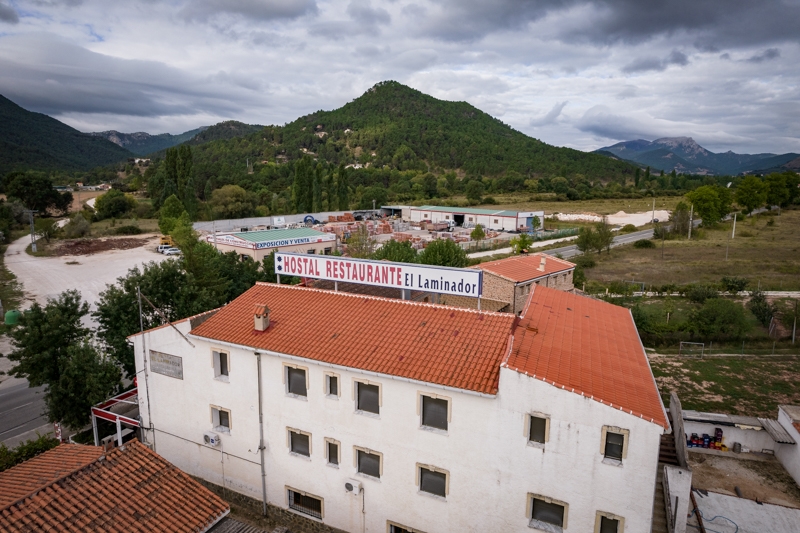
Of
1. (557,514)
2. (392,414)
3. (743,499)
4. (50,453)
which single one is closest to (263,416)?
(392,414)

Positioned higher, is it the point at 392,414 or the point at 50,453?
the point at 392,414

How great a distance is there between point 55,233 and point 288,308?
8458cm

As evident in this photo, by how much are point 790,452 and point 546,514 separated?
1394 centimetres

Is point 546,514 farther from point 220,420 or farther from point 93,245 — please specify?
point 93,245

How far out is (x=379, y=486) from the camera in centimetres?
1550

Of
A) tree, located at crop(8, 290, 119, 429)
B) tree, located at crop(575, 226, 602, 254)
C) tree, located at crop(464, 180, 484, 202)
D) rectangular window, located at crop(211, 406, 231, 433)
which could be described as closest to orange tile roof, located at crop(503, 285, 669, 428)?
rectangular window, located at crop(211, 406, 231, 433)

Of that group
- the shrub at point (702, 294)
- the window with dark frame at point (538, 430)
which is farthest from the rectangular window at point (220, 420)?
the shrub at point (702, 294)

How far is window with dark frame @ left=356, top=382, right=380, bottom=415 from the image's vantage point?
1519cm

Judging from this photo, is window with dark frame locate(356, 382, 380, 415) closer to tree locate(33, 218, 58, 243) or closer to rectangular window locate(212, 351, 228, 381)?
rectangular window locate(212, 351, 228, 381)

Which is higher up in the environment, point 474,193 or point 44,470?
point 474,193

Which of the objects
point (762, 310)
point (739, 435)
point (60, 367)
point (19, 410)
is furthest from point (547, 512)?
point (762, 310)

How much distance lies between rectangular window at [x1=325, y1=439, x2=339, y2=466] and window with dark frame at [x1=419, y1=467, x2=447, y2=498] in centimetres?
313

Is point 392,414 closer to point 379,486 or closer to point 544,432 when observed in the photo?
point 379,486

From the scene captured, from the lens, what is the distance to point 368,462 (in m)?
15.7
